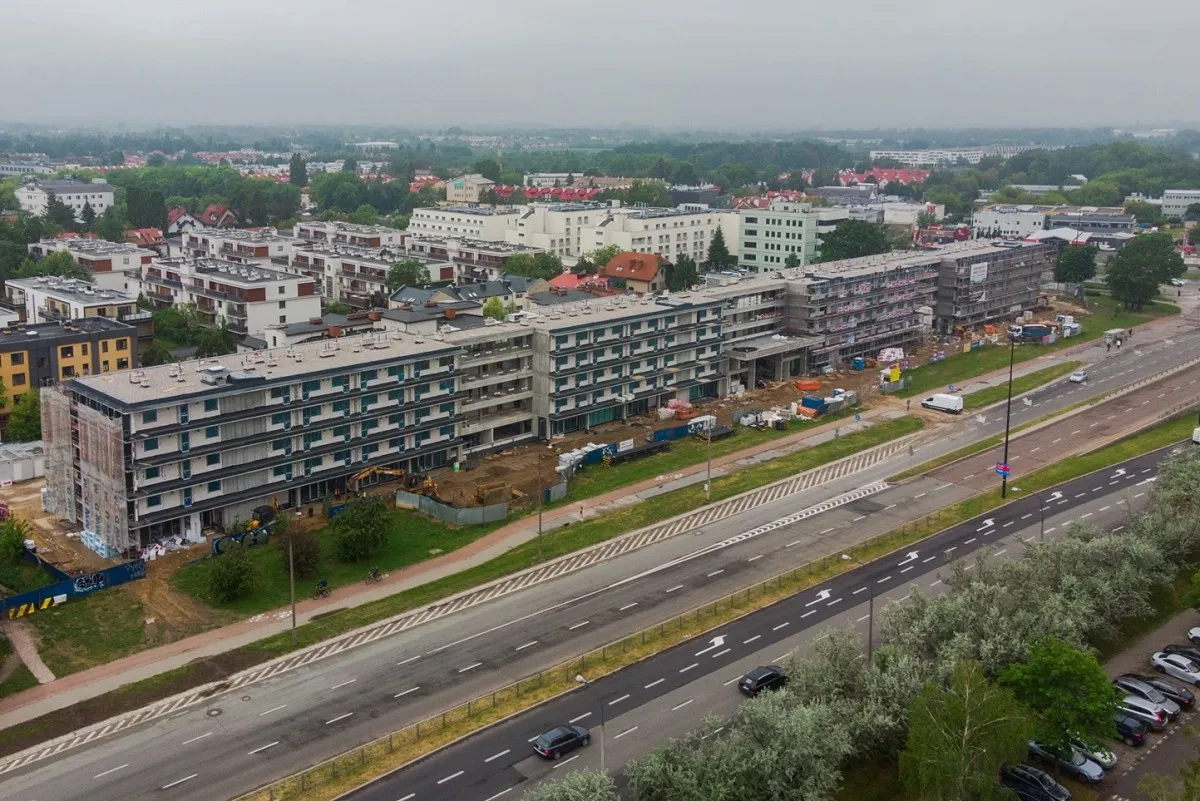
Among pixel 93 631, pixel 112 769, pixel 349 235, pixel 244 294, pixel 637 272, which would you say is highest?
pixel 349 235

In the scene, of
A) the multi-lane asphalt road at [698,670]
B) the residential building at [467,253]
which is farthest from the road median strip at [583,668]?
the residential building at [467,253]

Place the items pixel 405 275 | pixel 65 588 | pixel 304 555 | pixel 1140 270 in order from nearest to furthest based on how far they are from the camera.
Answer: pixel 65 588, pixel 304 555, pixel 405 275, pixel 1140 270

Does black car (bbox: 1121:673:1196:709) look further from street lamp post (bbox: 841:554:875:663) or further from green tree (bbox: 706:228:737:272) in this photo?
green tree (bbox: 706:228:737:272)

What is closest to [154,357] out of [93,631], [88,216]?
[93,631]

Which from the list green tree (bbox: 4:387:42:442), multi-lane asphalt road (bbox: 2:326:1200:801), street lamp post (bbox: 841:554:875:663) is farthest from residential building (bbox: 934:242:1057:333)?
green tree (bbox: 4:387:42:442)

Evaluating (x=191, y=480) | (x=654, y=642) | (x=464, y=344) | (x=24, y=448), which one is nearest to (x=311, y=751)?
(x=654, y=642)

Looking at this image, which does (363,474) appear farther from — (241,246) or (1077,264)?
(1077,264)

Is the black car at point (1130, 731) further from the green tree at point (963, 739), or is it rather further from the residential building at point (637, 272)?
the residential building at point (637, 272)
